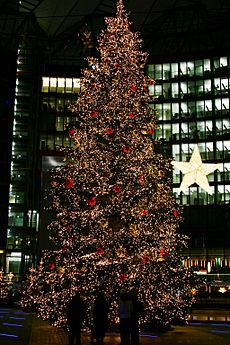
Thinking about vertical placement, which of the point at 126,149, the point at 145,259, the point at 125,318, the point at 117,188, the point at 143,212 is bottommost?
the point at 125,318

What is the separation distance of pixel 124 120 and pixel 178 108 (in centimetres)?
5098

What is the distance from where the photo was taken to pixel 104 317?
45.8 ft

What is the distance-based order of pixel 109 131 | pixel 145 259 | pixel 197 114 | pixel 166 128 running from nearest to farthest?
pixel 145 259
pixel 109 131
pixel 197 114
pixel 166 128

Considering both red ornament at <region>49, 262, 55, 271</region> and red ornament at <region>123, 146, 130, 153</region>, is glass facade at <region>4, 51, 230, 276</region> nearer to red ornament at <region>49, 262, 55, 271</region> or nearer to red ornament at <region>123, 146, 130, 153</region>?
red ornament at <region>49, 262, 55, 271</region>

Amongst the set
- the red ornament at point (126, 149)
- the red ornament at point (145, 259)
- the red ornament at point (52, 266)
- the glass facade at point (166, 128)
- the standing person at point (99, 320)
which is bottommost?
the standing person at point (99, 320)

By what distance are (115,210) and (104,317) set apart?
4.52m

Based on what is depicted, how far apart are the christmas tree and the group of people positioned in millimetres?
2774

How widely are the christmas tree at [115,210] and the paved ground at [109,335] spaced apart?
0.69 meters

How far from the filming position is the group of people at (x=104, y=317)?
1298cm

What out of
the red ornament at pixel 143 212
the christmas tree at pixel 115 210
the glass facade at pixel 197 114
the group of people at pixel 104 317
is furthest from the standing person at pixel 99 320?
the glass facade at pixel 197 114

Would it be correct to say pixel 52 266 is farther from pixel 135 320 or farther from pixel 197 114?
pixel 197 114

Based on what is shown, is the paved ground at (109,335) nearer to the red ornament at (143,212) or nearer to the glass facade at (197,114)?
the red ornament at (143,212)

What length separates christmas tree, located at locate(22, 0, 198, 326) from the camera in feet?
56.1

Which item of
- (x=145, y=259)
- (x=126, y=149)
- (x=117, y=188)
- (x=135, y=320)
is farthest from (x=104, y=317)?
(x=126, y=149)
